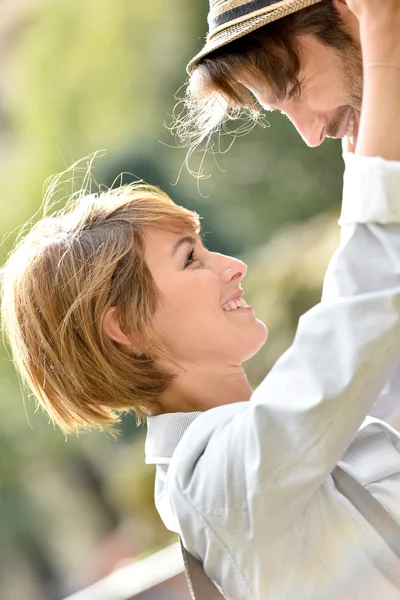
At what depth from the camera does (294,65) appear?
1.34 meters

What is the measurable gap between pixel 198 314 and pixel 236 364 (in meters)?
0.12

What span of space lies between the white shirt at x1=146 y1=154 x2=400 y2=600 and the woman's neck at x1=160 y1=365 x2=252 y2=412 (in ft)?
0.70

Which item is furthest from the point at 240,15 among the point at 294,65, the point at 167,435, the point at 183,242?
the point at 167,435

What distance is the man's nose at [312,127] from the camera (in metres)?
1.36

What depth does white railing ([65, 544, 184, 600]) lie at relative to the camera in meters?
2.50

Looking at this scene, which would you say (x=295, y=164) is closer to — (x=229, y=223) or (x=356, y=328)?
(x=229, y=223)

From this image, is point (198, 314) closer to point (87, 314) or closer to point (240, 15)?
point (87, 314)

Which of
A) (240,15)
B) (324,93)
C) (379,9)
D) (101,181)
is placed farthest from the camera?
(101,181)

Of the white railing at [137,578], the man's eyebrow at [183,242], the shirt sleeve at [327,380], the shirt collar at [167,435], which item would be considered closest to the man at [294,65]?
the man's eyebrow at [183,242]

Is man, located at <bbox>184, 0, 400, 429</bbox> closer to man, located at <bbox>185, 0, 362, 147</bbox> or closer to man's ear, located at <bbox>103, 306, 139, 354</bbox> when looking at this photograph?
man, located at <bbox>185, 0, 362, 147</bbox>

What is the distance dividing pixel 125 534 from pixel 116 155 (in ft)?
3.89

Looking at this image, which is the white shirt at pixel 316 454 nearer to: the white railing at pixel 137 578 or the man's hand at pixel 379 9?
the man's hand at pixel 379 9

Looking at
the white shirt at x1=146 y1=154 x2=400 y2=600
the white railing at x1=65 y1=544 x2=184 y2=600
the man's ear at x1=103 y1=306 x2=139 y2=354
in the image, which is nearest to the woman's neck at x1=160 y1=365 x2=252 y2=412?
the man's ear at x1=103 y1=306 x2=139 y2=354

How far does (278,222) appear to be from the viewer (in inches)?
114
